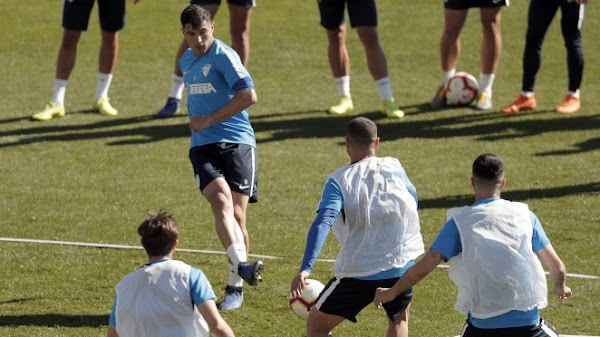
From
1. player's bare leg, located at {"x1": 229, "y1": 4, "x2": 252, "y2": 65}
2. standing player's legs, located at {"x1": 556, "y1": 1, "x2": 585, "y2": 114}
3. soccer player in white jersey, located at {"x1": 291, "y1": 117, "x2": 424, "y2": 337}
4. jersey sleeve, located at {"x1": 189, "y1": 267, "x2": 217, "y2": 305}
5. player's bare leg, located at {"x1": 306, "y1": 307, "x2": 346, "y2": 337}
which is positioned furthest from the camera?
player's bare leg, located at {"x1": 229, "y1": 4, "x2": 252, "y2": 65}

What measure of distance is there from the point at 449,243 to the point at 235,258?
247 centimetres

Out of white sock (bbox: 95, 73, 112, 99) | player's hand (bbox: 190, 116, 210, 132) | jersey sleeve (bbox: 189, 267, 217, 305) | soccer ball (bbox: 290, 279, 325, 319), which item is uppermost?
player's hand (bbox: 190, 116, 210, 132)

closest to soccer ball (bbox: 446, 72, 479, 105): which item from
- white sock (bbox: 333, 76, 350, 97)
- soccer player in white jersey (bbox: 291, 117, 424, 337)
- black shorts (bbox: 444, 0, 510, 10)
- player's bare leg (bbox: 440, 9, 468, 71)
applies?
player's bare leg (bbox: 440, 9, 468, 71)

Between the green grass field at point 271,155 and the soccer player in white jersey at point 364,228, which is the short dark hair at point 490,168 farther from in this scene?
the green grass field at point 271,155

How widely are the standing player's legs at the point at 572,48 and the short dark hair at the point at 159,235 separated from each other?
9109mm

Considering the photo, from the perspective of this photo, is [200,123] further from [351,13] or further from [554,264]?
[351,13]

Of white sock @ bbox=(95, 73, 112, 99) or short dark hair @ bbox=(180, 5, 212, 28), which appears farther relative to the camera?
white sock @ bbox=(95, 73, 112, 99)

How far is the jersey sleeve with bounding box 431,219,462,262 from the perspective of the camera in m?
5.90

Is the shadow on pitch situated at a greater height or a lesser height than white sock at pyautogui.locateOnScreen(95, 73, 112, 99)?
lesser

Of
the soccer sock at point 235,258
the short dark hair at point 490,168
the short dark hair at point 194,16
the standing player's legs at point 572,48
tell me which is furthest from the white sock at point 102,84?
the short dark hair at point 490,168

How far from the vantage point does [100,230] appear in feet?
33.2

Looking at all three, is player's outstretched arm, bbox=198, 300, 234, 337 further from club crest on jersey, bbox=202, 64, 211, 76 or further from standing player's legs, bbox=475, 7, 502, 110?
standing player's legs, bbox=475, 7, 502, 110

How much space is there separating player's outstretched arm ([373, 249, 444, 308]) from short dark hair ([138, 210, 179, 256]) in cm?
116

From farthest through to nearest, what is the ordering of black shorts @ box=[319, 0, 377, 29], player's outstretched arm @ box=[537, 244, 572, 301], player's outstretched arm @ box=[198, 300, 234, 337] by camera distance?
black shorts @ box=[319, 0, 377, 29] < player's outstretched arm @ box=[537, 244, 572, 301] < player's outstretched arm @ box=[198, 300, 234, 337]
